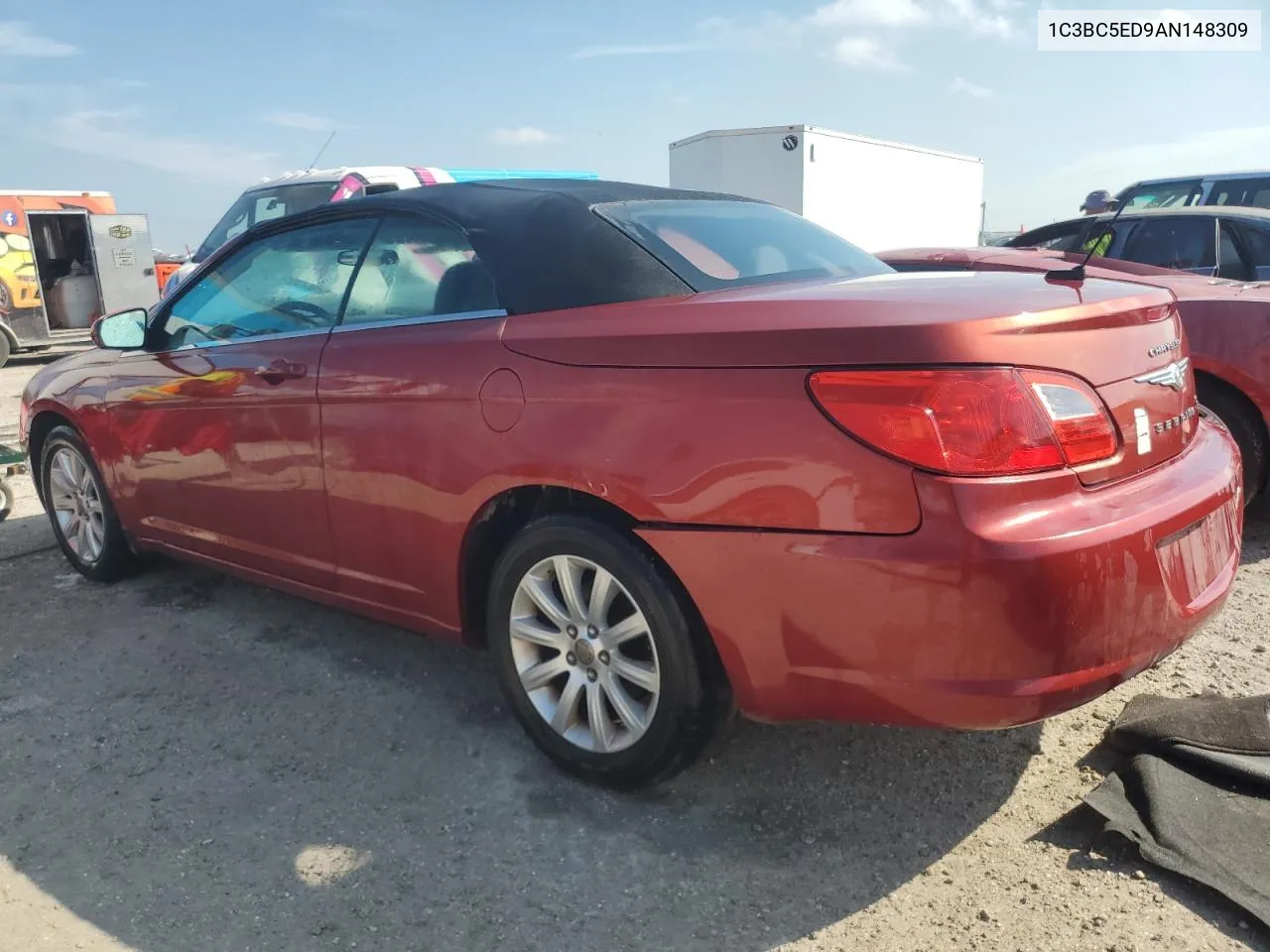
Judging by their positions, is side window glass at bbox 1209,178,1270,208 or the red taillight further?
side window glass at bbox 1209,178,1270,208

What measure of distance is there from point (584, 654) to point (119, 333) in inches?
99.1

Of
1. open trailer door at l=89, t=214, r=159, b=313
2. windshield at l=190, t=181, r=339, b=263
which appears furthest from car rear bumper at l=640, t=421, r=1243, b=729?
open trailer door at l=89, t=214, r=159, b=313

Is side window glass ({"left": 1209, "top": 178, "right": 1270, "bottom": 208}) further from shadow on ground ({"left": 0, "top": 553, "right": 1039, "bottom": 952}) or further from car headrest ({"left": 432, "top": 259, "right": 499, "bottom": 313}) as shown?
car headrest ({"left": 432, "top": 259, "right": 499, "bottom": 313})

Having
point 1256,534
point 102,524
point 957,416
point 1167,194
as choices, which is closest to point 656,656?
point 957,416

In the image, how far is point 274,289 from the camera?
139 inches

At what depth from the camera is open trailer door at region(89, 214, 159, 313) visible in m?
15.8

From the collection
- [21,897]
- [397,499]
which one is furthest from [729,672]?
[21,897]

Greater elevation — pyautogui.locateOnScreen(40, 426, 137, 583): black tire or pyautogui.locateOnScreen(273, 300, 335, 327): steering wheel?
pyautogui.locateOnScreen(273, 300, 335, 327): steering wheel

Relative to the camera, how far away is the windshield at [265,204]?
33.3ft

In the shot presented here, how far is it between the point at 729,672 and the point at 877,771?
71cm

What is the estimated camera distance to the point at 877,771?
2762 millimetres

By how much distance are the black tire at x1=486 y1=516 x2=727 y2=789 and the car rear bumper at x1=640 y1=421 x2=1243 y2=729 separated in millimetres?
86

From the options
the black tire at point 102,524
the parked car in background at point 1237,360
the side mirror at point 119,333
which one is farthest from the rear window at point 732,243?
the black tire at point 102,524

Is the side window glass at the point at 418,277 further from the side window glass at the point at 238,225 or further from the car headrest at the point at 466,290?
the side window glass at the point at 238,225
